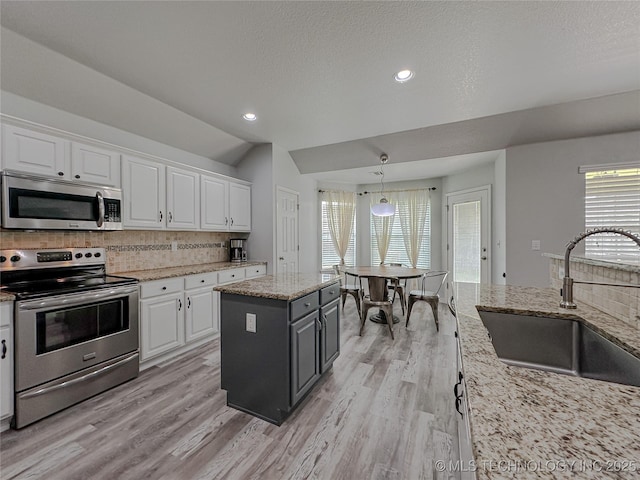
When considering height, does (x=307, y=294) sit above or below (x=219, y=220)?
below

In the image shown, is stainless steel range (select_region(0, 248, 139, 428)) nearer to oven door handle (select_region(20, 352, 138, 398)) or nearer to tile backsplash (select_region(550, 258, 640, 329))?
oven door handle (select_region(20, 352, 138, 398))

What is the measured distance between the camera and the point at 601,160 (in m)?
3.16

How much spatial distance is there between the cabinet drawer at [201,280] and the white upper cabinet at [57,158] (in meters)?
1.19

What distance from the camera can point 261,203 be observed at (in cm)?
416

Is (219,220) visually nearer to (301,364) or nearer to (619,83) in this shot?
(301,364)

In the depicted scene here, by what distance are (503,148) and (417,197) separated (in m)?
1.94

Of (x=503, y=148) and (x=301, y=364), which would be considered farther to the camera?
(x=503, y=148)

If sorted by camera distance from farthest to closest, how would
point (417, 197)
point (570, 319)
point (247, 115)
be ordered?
point (417, 197), point (247, 115), point (570, 319)

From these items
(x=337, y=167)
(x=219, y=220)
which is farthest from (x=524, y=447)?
(x=337, y=167)

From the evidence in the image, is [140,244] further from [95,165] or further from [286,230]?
[286,230]

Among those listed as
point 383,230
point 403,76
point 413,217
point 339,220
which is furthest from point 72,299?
point 413,217

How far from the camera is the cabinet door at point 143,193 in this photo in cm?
275

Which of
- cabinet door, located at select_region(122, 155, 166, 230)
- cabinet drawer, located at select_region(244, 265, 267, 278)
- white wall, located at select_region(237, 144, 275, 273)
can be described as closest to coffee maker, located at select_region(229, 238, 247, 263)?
white wall, located at select_region(237, 144, 275, 273)

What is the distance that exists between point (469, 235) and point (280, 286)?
394 centimetres
